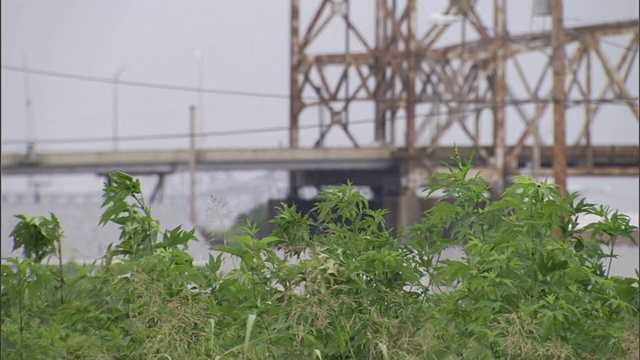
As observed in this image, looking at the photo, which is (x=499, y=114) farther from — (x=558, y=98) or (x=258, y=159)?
(x=558, y=98)

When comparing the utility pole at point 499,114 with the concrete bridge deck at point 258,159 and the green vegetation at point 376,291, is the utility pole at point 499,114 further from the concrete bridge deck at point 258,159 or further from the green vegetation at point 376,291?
the green vegetation at point 376,291

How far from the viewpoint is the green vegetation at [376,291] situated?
13.2ft

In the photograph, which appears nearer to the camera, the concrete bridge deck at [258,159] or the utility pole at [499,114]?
the concrete bridge deck at [258,159]

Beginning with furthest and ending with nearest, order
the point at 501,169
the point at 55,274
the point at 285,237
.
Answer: the point at 501,169 < the point at 55,274 < the point at 285,237

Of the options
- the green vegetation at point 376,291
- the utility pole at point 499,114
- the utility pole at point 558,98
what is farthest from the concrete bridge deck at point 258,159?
the green vegetation at point 376,291

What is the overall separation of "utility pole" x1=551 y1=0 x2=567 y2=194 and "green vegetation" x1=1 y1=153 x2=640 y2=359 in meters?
11.6

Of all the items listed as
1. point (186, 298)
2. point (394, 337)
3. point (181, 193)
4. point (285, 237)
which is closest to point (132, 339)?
point (186, 298)

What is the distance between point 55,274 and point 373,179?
28629 mm

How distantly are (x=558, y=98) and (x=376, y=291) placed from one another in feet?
→ 39.9

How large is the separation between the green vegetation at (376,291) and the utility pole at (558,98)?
11.6 meters

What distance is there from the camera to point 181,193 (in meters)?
36.0

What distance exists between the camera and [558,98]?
16.0 meters

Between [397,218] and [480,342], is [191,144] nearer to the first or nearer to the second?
[397,218]

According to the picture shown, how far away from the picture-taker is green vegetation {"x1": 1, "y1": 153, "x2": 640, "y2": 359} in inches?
159
